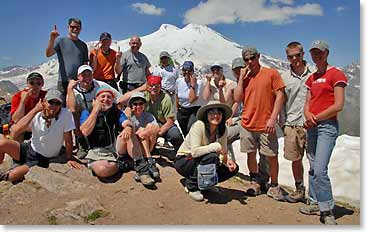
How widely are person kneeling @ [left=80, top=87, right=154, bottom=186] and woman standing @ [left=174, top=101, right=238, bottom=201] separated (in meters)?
0.73

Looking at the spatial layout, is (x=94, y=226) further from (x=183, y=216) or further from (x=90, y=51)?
A: (x=90, y=51)

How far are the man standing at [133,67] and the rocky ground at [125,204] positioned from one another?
220 cm

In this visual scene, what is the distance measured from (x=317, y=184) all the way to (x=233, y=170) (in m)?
1.19

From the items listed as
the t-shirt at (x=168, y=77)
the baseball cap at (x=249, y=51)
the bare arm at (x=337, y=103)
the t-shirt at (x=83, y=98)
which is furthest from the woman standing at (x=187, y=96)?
the bare arm at (x=337, y=103)

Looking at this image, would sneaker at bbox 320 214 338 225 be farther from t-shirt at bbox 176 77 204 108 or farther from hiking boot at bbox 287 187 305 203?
t-shirt at bbox 176 77 204 108

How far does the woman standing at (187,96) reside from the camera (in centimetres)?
727

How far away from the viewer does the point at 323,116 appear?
5055 mm

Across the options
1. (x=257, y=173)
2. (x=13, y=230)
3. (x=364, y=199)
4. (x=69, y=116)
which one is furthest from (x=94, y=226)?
(x=364, y=199)

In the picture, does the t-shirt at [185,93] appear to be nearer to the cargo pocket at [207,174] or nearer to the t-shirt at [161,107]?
the t-shirt at [161,107]

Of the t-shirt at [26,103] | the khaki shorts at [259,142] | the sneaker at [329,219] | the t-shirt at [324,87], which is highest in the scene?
Result: the t-shirt at [324,87]

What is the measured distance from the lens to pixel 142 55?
26.8ft

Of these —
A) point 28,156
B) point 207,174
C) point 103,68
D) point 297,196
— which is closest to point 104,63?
point 103,68

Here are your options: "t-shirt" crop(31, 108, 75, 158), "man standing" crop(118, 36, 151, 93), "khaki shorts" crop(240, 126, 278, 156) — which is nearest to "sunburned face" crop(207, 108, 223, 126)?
"khaki shorts" crop(240, 126, 278, 156)

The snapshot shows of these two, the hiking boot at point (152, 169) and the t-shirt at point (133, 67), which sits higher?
the t-shirt at point (133, 67)
